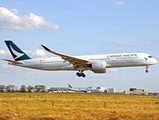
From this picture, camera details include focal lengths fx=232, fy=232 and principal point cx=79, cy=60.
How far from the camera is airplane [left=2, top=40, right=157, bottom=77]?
41.4 meters

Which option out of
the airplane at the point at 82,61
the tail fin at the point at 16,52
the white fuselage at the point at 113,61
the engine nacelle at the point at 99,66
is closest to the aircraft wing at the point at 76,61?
the airplane at the point at 82,61

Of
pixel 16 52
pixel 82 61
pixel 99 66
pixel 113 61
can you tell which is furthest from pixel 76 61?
pixel 16 52

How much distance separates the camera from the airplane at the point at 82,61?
41406mm

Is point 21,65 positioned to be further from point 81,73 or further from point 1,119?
point 1,119

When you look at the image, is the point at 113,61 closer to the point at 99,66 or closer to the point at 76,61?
the point at 99,66

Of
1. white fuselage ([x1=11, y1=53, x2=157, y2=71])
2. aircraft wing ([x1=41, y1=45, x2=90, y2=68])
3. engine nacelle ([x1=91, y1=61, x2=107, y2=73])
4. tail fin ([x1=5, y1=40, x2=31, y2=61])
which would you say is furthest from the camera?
tail fin ([x1=5, y1=40, x2=31, y2=61])

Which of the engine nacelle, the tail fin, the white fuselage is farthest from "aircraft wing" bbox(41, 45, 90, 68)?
the tail fin

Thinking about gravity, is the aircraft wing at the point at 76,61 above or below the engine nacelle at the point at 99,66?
above

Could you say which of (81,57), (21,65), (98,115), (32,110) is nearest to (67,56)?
(81,57)

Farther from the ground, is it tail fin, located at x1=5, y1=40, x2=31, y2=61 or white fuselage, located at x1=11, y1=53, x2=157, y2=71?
tail fin, located at x1=5, y1=40, x2=31, y2=61

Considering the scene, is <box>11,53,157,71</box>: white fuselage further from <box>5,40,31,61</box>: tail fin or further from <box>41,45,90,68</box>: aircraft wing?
<box>5,40,31,61</box>: tail fin

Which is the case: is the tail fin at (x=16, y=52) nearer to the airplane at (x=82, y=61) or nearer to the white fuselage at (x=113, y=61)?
the airplane at (x=82, y=61)

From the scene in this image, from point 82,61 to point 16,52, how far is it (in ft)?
53.0

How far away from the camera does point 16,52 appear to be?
165 ft
